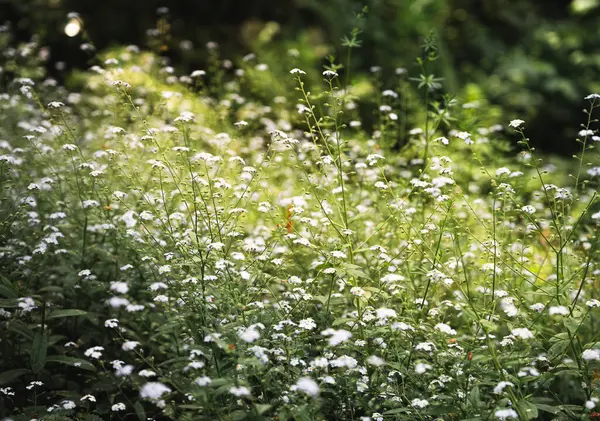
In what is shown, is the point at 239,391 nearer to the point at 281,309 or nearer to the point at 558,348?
the point at 281,309

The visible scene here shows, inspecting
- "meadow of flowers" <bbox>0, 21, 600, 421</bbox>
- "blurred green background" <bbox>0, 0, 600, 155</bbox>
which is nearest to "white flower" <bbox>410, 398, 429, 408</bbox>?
"meadow of flowers" <bbox>0, 21, 600, 421</bbox>

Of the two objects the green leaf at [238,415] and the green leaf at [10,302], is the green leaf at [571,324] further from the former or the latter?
the green leaf at [10,302]

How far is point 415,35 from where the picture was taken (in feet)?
24.9

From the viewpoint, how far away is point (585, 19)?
8422 millimetres

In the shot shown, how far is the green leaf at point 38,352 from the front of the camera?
2.28 meters

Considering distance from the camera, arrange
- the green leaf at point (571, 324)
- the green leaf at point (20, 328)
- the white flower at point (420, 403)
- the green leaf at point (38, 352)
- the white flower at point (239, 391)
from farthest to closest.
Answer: the green leaf at point (20, 328)
the green leaf at point (38, 352)
the green leaf at point (571, 324)
the white flower at point (420, 403)
the white flower at point (239, 391)

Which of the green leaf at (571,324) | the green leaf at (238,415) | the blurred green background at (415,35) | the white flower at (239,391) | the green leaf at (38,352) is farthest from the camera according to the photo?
the blurred green background at (415,35)

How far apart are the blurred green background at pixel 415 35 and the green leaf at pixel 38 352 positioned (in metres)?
5.20

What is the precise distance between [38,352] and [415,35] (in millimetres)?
6511

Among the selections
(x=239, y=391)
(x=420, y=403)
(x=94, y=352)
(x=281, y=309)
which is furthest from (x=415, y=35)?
(x=239, y=391)

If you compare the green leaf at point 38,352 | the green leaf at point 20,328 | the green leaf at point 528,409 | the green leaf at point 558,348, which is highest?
the green leaf at point 20,328

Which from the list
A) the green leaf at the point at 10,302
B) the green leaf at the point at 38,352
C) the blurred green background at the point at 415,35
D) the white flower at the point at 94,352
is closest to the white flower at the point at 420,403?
the white flower at the point at 94,352

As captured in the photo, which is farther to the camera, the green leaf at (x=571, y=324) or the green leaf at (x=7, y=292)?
the green leaf at (x=7, y=292)

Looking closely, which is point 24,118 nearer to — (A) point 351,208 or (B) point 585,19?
(A) point 351,208
